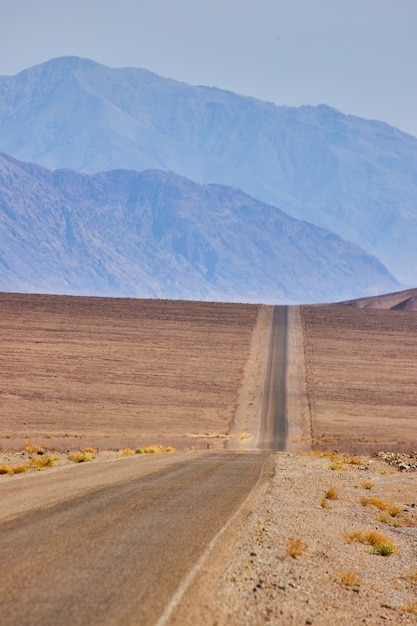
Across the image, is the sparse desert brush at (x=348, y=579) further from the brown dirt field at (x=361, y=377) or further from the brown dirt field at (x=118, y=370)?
the brown dirt field at (x=361, y=377)

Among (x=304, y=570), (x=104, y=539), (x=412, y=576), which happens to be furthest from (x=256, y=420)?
(x=104, y=539)

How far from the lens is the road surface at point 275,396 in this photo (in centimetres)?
Answer: 5834

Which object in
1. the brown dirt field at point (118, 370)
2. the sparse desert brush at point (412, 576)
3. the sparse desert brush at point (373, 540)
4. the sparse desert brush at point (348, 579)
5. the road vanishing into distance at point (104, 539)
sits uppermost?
the brown dirt field at point (118, 370)

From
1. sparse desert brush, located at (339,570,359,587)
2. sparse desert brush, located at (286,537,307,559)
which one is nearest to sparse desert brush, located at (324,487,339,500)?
sparse desert brush, located at (286,537,307,559)

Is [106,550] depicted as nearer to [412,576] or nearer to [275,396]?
[412,576]

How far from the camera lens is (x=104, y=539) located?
1422 centimetres

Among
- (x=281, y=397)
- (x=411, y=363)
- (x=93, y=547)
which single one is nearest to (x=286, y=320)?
(x=411, y=363)

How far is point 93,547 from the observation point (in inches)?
532

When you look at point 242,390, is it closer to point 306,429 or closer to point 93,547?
point 306,429

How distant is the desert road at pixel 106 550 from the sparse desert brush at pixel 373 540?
106 inches

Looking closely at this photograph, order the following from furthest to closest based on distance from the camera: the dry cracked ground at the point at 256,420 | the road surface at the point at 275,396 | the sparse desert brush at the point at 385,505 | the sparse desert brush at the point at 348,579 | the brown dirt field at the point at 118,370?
the brown dirt field at the point at 118,370 < the road surface at the point at 275,396 < the sparse desert brush at the point at 385,505 < the sparse desert brush at the point at 348,579 < the dry cracked ground at the point at 256,420

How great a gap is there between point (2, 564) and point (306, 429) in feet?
168

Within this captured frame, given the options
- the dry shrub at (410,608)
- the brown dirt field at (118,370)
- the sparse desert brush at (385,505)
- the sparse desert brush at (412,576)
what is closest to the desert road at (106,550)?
the dry shrub at (410,608)

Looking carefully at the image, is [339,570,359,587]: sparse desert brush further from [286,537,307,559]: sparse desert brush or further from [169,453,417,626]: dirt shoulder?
[286,537,307,559]: sparse desert brush
